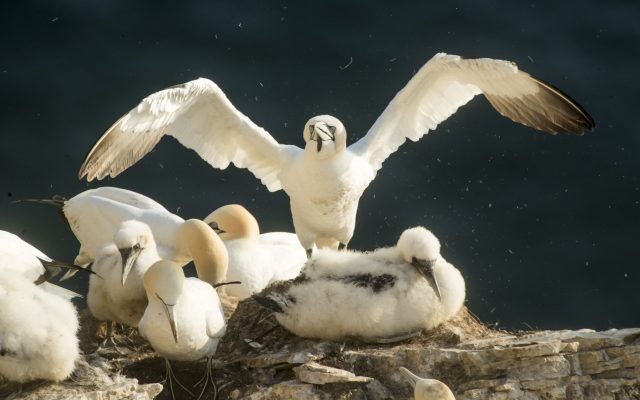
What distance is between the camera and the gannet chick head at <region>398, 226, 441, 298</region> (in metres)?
8.48

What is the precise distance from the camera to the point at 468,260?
1422 centimetres

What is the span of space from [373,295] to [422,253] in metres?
0.35

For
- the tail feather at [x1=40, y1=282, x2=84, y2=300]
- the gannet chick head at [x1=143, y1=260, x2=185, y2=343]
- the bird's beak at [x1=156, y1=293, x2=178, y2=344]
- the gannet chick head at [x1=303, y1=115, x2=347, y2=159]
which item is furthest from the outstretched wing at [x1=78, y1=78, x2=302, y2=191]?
the bird's beak at [x1=156, y1=293, x2=178, y2=344]

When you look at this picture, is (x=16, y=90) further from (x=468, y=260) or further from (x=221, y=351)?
(x=221, y=351)

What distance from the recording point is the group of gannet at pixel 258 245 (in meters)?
8.26

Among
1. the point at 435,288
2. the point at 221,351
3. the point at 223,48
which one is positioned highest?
the point at 223,48

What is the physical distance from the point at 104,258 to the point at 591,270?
250 inches

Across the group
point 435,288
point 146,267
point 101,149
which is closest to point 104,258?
point 146,267

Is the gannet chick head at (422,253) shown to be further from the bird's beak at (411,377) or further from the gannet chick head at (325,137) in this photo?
the gannet chick head at (325,137)

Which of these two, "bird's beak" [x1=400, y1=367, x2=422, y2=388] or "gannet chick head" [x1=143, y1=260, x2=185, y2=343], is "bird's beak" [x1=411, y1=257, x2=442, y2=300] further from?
"gannet chick head" [x1=143, y1=260, x2=185, y2=343]

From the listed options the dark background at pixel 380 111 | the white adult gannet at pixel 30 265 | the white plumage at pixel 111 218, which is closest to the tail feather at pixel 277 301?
the white adult gannet at pixel 30 265

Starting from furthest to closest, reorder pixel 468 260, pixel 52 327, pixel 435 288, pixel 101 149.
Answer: pixel 468 260 < pixel 101 149 < pixel 435 288 < pixel 52 327

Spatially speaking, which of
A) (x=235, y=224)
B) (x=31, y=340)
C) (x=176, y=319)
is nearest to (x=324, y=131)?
(x=235, y=224)

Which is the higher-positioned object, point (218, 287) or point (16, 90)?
point (16, 90)
